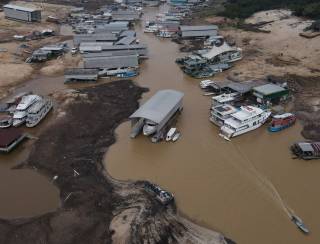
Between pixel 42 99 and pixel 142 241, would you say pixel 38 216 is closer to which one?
pixel 142 241

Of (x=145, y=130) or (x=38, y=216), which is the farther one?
(x=145, y=130)

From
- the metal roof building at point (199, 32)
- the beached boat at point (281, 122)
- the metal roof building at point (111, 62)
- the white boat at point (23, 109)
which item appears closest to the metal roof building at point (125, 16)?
the metal roof building at point (199, 32)

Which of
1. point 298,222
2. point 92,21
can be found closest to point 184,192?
point 298,222

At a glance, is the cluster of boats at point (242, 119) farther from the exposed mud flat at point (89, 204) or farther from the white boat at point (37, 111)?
the white boat at point (37, 111)

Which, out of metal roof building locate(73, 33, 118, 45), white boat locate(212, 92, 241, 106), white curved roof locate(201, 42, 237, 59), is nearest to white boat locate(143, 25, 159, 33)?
metal roof building locate(73, 33, 118, 45)

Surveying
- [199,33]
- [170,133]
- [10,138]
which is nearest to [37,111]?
[10,138]

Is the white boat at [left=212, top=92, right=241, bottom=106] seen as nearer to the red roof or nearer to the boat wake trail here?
the boat wake trail

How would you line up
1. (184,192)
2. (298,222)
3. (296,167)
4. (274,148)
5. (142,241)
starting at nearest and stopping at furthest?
(142,241) < (298,222) < (184,192) < (296,167) < (274,148)

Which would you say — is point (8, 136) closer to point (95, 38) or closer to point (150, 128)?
point (150, 128)
